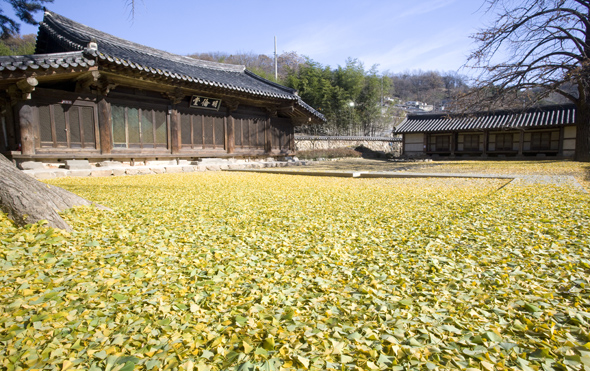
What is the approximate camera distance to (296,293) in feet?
6.13

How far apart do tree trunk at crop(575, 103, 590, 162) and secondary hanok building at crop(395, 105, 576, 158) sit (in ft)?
10.2

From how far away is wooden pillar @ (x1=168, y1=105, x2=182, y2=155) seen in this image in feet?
35.2

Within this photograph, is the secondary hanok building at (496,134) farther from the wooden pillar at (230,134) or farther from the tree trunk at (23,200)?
the tree trunk at (23,200)

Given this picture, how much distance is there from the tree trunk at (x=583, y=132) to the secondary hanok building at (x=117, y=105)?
11.6m

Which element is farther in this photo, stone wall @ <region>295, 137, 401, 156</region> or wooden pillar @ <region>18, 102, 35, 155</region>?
stone wall @ <region>295, 137, 401, 156</region>

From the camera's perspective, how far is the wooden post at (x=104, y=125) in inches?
347

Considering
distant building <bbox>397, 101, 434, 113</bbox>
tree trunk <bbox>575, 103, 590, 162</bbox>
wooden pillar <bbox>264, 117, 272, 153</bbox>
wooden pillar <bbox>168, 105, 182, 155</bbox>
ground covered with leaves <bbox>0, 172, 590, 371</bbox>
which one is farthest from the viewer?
distant building <bbox>397, 101, 434, 113</bbox>

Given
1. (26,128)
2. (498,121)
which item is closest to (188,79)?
(26,128)

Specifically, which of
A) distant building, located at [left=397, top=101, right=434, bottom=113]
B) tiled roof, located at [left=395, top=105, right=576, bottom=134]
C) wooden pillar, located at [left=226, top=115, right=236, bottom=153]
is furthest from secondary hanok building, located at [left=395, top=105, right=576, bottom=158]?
distant building, located at [left=397, top=101, right=434, bottom=113]

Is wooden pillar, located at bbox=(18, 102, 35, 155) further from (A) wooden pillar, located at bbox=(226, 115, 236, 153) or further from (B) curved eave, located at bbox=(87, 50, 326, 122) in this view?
(A) wooden pillar, located at bbox=(226, 115, 236, 153)

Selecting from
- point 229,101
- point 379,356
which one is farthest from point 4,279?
point 229,101

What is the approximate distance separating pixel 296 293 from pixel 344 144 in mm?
23386

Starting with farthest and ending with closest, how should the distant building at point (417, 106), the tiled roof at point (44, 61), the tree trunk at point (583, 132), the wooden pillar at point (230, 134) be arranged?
the distant building at point (417, 106)
the tree trunk at point (583, 132)
the wooden pillar at point (230, 134)
the tiled roof at point (44, 61)

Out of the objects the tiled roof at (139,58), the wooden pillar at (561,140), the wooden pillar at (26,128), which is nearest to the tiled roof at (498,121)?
the wooden pillar at (561,140)
